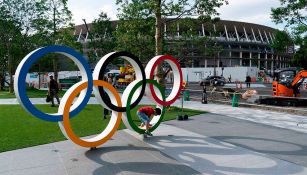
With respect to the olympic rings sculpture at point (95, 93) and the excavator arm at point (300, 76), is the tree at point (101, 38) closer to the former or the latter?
the excavator arm at point (300, 76)

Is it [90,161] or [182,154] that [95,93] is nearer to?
[90,161]

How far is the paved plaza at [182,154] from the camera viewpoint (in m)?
7.64

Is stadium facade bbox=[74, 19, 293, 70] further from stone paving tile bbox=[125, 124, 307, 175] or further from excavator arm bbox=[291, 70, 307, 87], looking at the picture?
stone paving tile bbox=[125, 124, 307, 175]

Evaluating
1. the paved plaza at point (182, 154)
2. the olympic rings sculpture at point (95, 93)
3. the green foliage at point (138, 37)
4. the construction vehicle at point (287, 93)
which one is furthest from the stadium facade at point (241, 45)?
the olympic rings sculpture at point (95, 93)

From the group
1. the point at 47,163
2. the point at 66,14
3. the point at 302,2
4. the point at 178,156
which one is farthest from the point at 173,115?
the point at 66,14

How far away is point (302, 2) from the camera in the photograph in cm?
2041

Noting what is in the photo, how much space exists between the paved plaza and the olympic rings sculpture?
0.57 m

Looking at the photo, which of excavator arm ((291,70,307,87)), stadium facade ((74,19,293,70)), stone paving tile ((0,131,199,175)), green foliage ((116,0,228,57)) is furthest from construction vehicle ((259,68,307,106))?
stadium facade ((74,19,293,70))

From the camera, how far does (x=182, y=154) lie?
897 centimetres

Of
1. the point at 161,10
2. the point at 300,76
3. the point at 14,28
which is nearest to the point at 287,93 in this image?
the point at 300,76

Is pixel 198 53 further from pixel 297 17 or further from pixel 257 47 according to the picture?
pixel 257 47

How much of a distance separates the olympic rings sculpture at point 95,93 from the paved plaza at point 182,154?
569 millimetres

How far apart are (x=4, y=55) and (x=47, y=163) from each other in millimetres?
32201

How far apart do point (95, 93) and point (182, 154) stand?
10.3 ft
